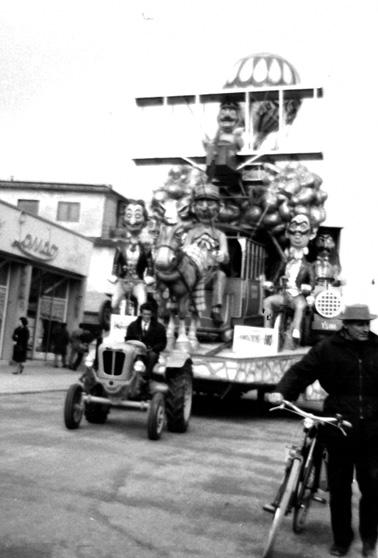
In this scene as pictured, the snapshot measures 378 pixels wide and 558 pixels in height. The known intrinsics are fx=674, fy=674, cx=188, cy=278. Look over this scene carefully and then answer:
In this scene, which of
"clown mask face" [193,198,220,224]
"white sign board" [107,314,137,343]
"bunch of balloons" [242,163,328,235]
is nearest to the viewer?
"white sign board" [107,314,137,343]

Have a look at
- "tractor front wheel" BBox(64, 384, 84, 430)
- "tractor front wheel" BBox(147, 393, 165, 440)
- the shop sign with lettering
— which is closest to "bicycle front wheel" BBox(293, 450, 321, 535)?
"tractor front wheel" BBox(147, 393, 165, 440)

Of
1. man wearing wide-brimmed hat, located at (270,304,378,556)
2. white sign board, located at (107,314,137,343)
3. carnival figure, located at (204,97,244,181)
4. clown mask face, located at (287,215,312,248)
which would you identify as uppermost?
carnival figure, located at (204,97,244,181)

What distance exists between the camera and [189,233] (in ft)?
42.0

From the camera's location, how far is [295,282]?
13.2 metres

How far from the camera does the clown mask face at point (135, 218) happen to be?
44.3 ft

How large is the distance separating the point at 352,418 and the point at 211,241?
8078mm

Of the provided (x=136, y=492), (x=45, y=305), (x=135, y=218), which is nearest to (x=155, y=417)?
(x=136, y=492)

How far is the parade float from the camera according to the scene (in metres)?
11.5

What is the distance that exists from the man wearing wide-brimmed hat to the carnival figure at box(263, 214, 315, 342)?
807 centimetres

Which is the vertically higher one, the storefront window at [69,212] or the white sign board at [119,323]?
the storefront window at [69,212]

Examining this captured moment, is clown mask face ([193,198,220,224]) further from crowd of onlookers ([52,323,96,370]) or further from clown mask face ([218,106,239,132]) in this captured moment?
crowd of onlookers ([52,323,96,370])

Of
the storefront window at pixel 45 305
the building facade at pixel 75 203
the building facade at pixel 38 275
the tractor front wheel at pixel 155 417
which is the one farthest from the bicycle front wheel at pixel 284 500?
the building facade at pixel 75 203

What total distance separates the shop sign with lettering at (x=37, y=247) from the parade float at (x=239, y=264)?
21.3 ft

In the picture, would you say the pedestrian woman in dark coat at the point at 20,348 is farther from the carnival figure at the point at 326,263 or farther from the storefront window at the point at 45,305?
the carnival figure at the point at 326,263
